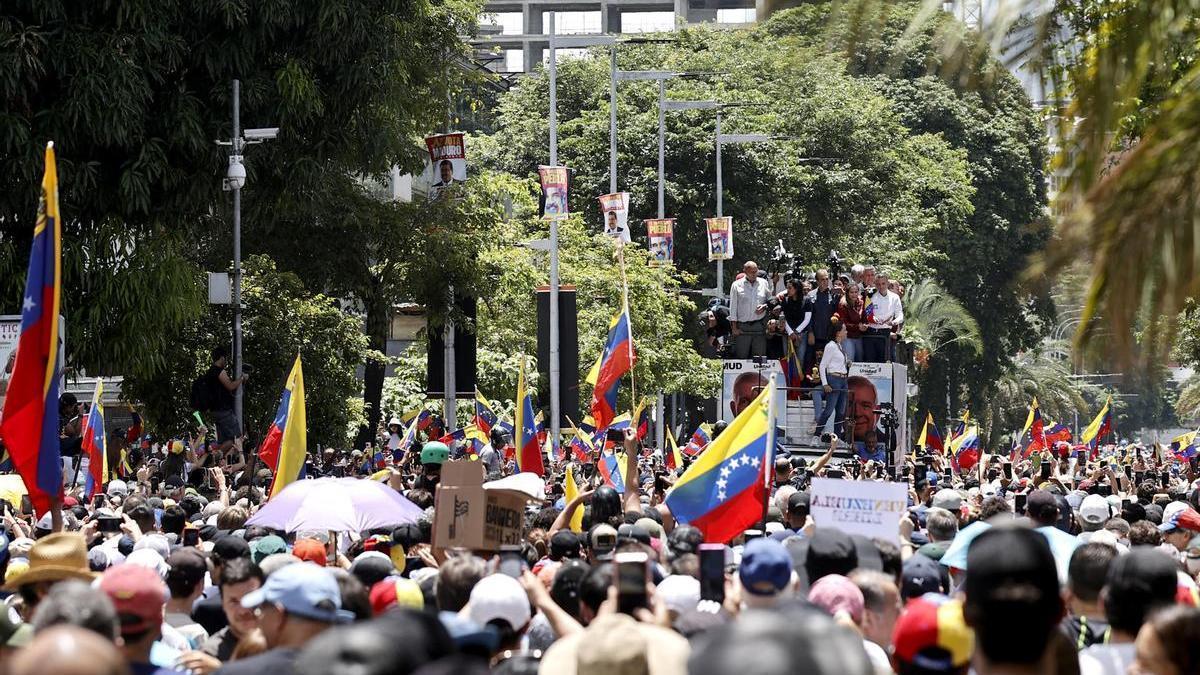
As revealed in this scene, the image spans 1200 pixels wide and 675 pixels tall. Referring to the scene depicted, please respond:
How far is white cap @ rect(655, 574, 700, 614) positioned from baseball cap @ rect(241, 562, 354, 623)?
5.15ft

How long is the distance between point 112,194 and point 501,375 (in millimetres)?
19024

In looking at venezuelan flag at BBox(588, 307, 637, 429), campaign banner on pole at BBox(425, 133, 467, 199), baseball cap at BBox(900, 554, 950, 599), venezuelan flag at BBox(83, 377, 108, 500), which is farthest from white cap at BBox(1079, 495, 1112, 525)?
campaign banner on pole at BBox(425, 133, 467, 199)

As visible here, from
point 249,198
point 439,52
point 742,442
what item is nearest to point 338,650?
point 742,442

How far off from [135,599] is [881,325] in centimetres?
2046

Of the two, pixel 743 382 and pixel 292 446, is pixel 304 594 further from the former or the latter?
pixel 743 382

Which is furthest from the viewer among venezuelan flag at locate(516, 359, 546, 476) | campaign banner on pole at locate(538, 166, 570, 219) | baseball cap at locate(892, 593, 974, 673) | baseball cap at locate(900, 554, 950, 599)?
campaign banner on pole at locate(538, 166, 570, 219)

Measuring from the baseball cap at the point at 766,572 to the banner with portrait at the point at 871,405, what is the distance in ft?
62.7

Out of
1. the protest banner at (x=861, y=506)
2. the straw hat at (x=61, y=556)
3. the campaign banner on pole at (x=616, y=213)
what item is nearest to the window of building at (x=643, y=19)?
the campaign banner on pole at (x=616, y=213)

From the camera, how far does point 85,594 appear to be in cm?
516

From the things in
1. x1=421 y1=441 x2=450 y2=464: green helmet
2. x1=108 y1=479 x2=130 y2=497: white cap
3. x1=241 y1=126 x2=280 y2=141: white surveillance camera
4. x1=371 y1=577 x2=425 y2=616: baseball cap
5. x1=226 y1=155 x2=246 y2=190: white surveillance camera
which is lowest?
x1=108 y1=479 x2=130 y2=497: white cap

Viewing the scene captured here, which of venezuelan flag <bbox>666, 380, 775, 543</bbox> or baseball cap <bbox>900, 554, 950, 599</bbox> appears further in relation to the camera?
venezuelan flag <bbox>666, 380, 775, 543</bbox>

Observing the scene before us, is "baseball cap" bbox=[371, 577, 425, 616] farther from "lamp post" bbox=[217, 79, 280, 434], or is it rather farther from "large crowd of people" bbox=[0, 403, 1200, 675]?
"lamp post" bbox=[217, 79, 280, 434]

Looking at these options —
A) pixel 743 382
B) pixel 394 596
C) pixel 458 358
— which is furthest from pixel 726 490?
pixel 458 358

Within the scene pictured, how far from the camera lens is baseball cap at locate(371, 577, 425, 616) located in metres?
7.23
